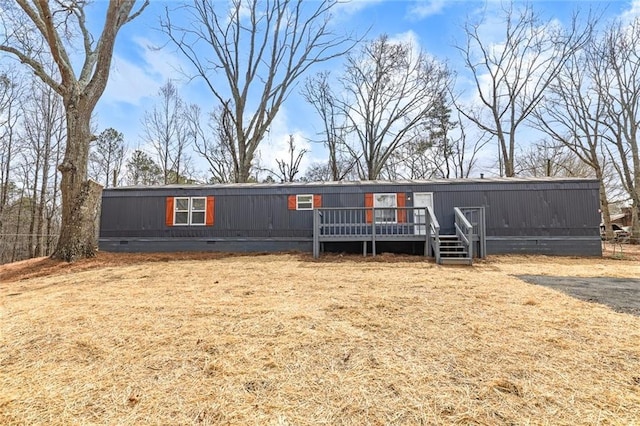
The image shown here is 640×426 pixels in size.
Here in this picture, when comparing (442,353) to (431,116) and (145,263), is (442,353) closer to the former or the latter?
(145,263)

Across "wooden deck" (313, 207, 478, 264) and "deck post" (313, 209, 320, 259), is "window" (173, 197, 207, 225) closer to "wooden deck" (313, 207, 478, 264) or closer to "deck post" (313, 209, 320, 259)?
"wooden deck" (313, 207, 478, 264)

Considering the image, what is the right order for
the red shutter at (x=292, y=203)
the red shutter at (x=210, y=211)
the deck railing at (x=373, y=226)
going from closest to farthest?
1. the deck railing at (x=373, y=226)
2. the red shutter at (x=292, y=203)
3. the red shutter at (x=210, y=211)

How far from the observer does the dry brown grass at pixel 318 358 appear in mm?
1759

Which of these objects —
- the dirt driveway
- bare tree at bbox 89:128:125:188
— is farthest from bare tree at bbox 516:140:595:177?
bare tree at bbox 89:128:125:188

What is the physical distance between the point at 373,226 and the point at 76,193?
862 cm

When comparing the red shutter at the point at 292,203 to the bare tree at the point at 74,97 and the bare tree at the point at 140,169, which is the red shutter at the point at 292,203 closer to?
the bare tree at the point at 74,97

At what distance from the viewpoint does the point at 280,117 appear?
21.3 m

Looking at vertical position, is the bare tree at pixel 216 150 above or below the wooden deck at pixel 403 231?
above

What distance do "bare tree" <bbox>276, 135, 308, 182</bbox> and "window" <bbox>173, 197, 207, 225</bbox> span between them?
46.8ft

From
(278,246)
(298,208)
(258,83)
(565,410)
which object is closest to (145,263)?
(278,246)

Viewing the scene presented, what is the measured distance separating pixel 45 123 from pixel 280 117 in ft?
47.4

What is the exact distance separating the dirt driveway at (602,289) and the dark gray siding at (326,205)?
4.83 metres

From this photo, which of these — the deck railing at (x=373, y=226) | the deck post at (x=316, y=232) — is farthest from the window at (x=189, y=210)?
the deck post at (x=316, y=232)

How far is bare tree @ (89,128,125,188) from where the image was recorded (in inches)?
890
